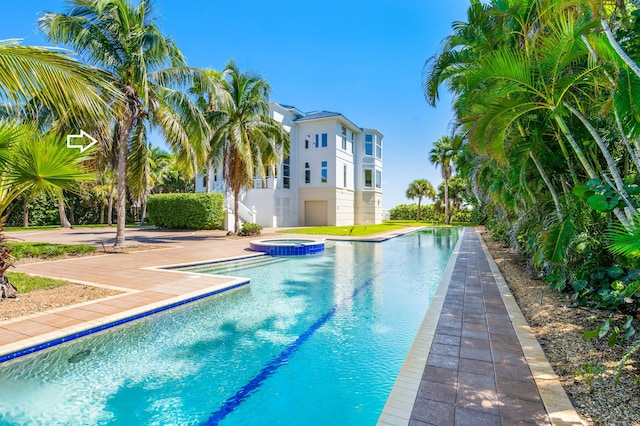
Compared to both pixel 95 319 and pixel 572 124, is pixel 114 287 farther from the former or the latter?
pixel 572 124

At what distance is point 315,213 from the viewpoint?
32281 millimetres

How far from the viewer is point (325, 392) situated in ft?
12.3

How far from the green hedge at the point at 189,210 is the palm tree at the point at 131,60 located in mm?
9276

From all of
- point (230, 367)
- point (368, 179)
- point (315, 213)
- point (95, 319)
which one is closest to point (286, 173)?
point (315, 213)

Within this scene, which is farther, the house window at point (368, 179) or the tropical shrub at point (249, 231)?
the house window at point (368, 179)

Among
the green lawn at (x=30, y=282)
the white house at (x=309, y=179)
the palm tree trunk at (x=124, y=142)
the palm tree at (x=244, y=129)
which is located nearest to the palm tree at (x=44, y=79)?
the green lawn at (x=30, y=282)

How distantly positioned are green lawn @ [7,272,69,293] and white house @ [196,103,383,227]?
20423mm

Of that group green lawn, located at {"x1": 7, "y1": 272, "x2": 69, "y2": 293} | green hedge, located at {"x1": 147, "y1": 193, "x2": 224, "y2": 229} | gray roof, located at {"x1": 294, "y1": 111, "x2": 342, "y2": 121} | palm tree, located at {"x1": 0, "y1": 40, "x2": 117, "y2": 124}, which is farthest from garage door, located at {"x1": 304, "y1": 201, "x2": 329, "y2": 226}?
palm tree, located at {"x1": 0, "y1": 40, "x2": 117, "y2": 124}

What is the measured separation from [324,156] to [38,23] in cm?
2225

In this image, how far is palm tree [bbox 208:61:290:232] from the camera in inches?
700

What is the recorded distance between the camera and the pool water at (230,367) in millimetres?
3357

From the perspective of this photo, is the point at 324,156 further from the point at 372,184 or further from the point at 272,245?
the point at 272,245

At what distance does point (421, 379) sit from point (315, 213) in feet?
94.8

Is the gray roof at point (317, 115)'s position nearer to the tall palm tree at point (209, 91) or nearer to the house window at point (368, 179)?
the house window at point (368, 179)
